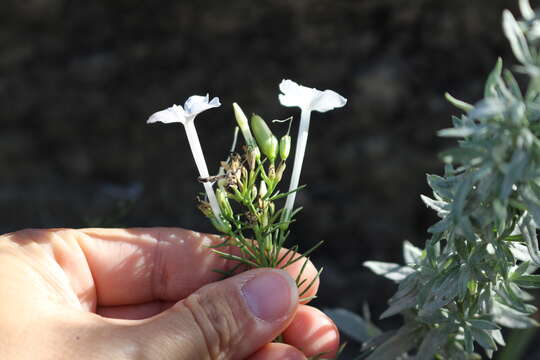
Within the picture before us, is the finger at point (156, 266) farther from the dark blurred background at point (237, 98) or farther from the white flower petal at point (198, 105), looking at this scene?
the dark blurred background at point (237, 98)

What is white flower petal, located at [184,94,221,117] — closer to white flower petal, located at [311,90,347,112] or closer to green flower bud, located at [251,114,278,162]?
green flower bud, located at [251,114,278,162]

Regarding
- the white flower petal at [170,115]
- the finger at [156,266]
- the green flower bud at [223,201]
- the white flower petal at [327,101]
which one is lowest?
the finger at [156,266]

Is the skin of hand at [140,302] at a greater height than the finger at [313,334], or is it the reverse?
the skin of hand at [140,302]

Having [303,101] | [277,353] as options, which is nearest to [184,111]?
[303,101]

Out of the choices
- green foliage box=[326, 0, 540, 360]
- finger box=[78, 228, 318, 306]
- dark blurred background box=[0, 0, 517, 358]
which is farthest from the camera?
dark blurred background box=[0, 0, 517, 358]

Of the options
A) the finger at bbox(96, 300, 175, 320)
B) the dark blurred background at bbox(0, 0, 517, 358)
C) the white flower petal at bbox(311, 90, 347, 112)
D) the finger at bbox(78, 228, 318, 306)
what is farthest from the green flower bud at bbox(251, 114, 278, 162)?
the dark blurred background at bbox(0, 0, 517, 358)

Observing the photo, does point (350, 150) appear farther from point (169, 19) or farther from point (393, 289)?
point (169, 19)

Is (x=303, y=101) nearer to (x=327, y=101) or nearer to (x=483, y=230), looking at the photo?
(x=327, y=101)

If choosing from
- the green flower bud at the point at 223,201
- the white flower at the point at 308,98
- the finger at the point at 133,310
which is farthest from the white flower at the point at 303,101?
the finger at the point at 133,310
